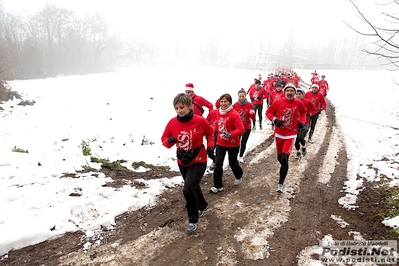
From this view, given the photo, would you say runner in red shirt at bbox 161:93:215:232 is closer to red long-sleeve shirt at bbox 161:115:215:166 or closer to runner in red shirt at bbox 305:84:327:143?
red long-sleeve shirt at bbox 161:115:215:166

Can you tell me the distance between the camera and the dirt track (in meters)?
3.50

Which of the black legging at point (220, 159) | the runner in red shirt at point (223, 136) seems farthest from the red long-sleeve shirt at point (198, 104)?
the black legging at point (220, 159)

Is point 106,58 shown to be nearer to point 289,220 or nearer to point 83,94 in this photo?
point 83,94

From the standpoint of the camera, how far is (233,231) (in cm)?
405

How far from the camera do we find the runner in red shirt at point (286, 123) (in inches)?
209

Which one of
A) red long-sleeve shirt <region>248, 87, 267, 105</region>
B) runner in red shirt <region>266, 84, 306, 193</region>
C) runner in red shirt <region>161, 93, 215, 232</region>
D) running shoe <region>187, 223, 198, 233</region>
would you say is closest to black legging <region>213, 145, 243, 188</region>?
runner in red shirt <region>266, 84, 306, 193</region>

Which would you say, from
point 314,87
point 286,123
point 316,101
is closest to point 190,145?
point 286,123

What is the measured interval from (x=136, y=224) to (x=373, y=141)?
9.15m

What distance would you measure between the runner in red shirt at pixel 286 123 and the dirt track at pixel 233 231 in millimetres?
707

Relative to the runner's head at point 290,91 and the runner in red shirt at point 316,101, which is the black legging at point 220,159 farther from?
the runner in red shirt at point 316,101

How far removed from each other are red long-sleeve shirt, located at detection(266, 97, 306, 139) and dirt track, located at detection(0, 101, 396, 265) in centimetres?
126

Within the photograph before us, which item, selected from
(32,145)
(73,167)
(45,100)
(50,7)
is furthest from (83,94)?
(50,7)

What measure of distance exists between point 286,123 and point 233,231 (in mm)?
2563

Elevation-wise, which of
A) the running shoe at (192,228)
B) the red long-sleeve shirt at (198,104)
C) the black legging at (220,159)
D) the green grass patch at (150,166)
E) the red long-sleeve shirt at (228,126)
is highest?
the red long-sleeve shirt at (198,104)
